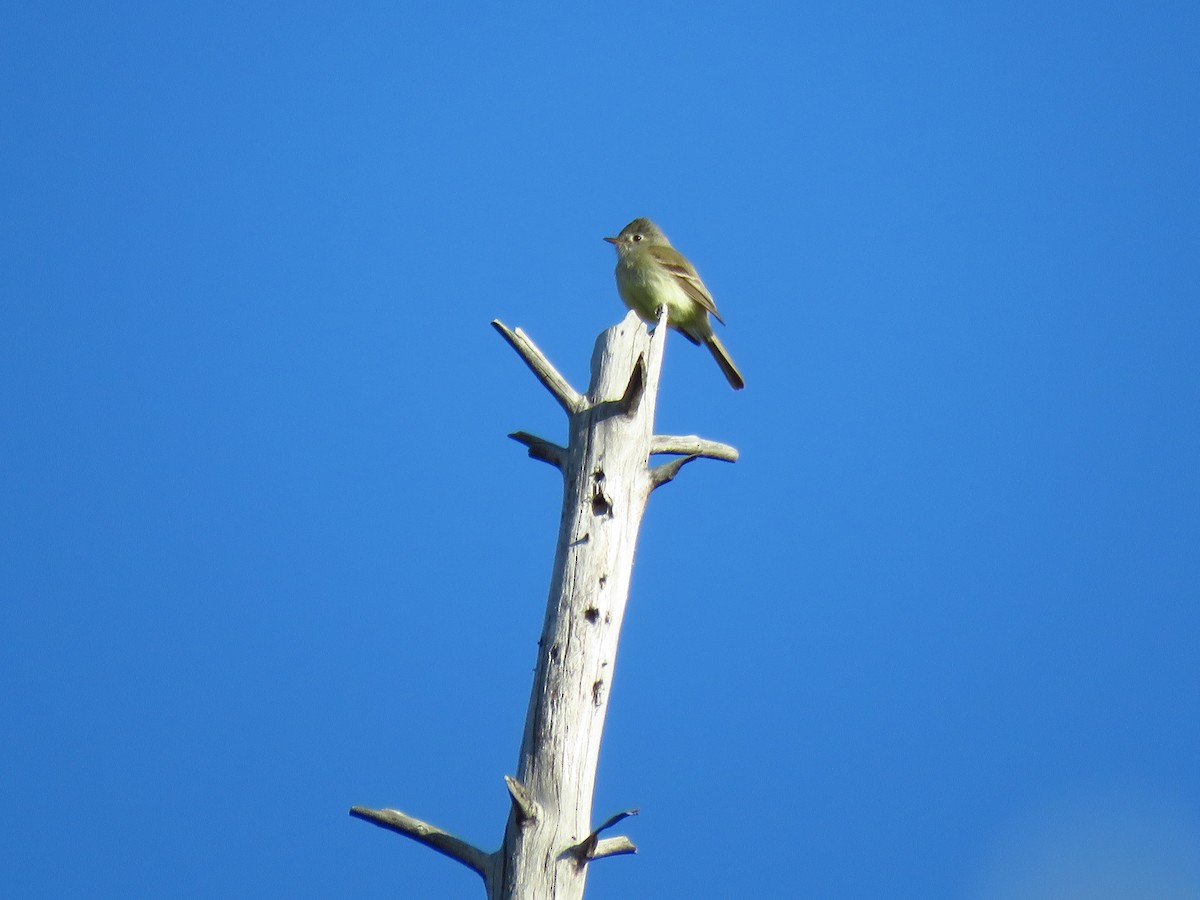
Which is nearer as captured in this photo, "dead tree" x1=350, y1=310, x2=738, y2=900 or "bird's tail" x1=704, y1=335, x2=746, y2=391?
"dead tree" x1=350, y1=310, x2=738, y2=900

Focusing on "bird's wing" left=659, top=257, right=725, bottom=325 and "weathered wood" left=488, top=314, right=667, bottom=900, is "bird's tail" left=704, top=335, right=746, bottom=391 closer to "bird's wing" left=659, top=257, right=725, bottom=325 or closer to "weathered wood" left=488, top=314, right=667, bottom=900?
"bird's wing" left=659, top=257, right=725, bottom=325

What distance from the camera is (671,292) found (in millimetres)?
9016

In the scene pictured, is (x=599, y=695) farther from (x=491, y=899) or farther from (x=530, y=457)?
(x=530, y=457)

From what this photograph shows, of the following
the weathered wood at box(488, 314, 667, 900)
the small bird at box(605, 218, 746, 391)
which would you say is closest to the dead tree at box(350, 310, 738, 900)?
the weathered wood at box(488, 314, 667, 900)

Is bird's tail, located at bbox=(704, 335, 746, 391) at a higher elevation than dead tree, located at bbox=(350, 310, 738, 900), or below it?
higher

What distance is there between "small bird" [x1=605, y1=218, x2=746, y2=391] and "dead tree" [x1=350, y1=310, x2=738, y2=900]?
3.19 m

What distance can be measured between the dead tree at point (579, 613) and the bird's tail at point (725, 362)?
3.39 meters

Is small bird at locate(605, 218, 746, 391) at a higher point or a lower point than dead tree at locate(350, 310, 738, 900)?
higher

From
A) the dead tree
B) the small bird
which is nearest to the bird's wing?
the small bird

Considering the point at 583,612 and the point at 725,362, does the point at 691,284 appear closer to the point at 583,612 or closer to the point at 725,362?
the point at 725,362

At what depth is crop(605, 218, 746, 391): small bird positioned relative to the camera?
356 inches

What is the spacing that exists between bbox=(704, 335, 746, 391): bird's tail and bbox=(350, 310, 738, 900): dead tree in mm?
3385

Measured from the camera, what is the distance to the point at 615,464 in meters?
5.36

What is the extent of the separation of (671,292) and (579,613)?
4.43m
